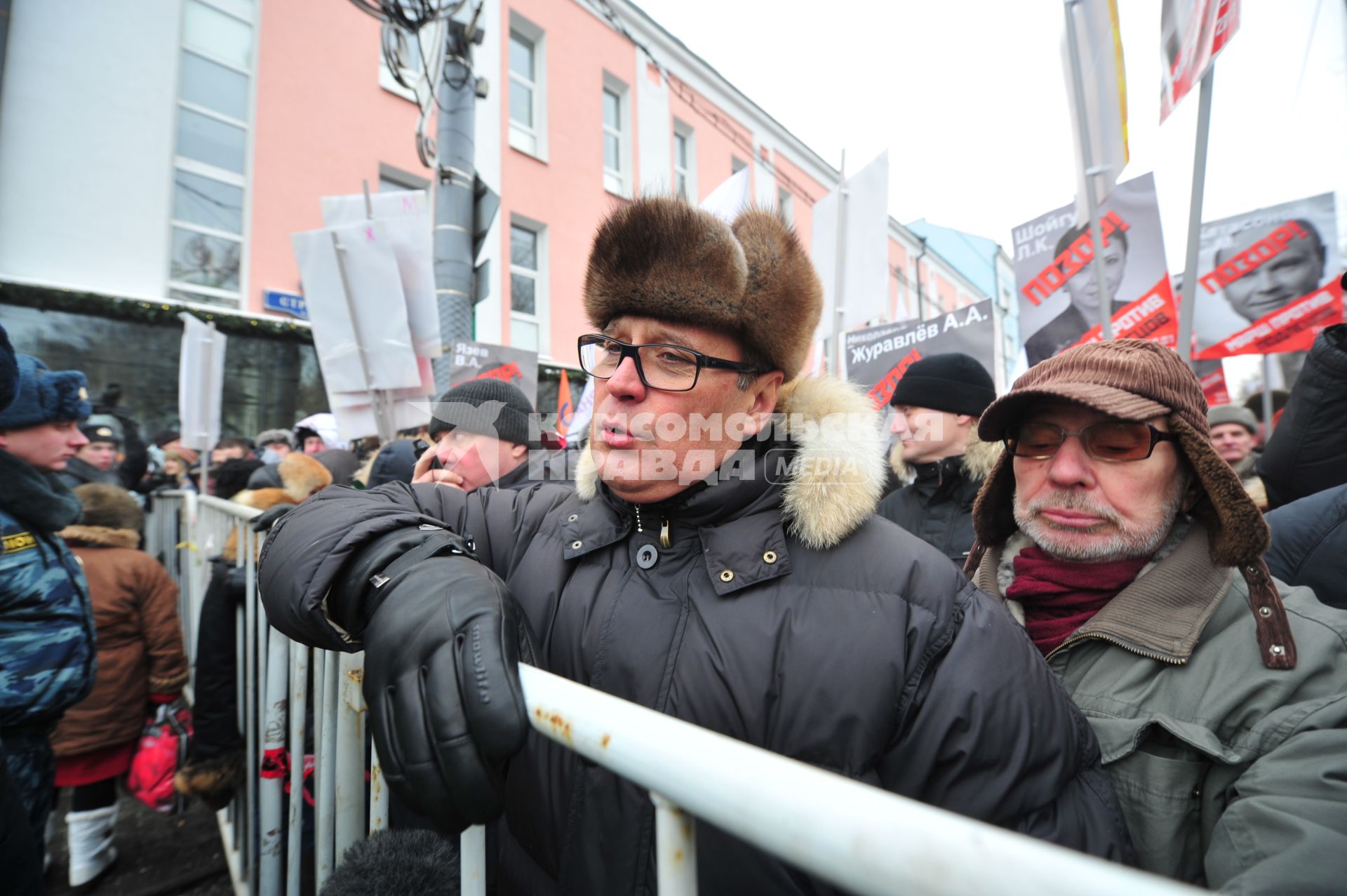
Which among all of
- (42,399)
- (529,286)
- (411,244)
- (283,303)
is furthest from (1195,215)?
(529,286)

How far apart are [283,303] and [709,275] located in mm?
9140

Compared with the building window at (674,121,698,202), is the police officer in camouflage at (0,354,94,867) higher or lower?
lower

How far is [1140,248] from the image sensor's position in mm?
3840

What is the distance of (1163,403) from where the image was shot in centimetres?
129

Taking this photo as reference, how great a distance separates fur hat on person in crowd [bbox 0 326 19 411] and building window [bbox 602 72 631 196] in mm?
12273

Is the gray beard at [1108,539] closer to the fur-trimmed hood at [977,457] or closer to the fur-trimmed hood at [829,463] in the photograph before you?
the fur-trimmed hood at [829,463]

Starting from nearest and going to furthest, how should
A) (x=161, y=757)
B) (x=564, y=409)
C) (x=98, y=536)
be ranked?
(x=161, y=757) → (x=98, y=536) → (x=564, y=409)

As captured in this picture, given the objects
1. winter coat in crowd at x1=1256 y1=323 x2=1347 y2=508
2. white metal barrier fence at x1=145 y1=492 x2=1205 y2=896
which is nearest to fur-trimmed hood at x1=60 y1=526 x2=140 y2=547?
white metal barrier fence at x1=145 y1=492 x2=1205 y2=896

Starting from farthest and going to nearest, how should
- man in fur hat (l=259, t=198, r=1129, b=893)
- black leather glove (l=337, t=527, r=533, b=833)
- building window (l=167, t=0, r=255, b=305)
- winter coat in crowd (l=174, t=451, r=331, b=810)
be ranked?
building window (l=167, t=0, r=255, b=305)
winter coat in crowd (l=174, t=451, r=331, b=810)
man in fur hat (l=259, t=198, r=1129, b=893)
black leather glove (l=337, t=527, r=533, b=833)

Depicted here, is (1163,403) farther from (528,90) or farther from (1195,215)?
(528,90)

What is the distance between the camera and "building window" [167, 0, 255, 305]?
25.7ft

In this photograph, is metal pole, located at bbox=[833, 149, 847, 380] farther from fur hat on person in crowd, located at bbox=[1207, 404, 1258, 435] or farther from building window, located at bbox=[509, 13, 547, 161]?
building window, located at bbox=[509, 13, 547, 161]

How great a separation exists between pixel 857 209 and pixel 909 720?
4017 mm

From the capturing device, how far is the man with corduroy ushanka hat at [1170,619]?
2.98 ft
